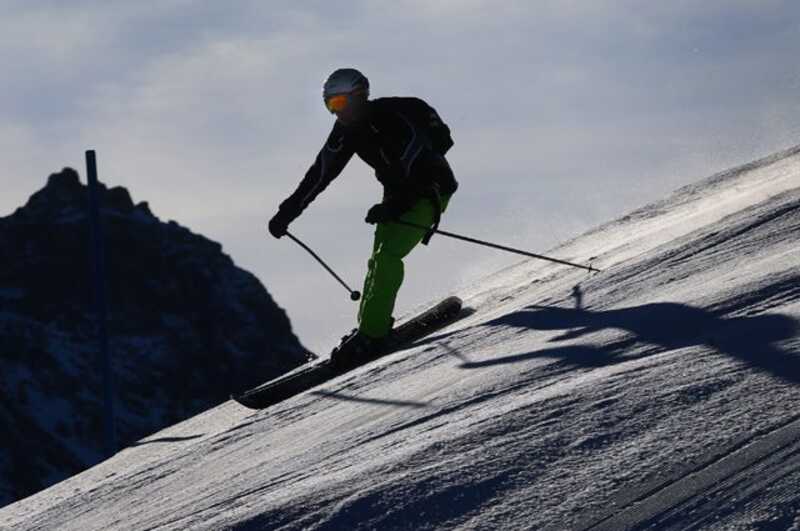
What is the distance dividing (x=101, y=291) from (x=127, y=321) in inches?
4005

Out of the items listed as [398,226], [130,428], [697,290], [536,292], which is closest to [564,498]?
[697,290]

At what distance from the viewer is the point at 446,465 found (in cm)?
487

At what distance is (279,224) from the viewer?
8805 millimetres

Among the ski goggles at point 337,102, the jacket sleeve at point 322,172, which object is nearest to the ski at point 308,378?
the jacket sleeve at point 322,172

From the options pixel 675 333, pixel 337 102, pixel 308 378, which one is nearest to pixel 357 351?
pixel 308 378

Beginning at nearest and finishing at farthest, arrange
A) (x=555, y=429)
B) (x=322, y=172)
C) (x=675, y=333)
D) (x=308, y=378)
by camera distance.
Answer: (x=555, y=429) < (x=675, y=333) < (x=308, y=378) < (x=322, y=172)

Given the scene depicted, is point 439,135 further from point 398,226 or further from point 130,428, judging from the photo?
point 130,428

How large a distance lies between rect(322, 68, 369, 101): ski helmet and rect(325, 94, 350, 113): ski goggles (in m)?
0.02

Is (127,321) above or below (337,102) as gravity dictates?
above

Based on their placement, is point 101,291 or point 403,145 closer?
point 403,145

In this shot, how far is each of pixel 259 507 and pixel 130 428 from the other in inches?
3745

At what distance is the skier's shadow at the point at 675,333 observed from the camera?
5086 millimetres

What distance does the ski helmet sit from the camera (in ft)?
26.5

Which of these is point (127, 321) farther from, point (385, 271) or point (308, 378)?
point (385, 271)
